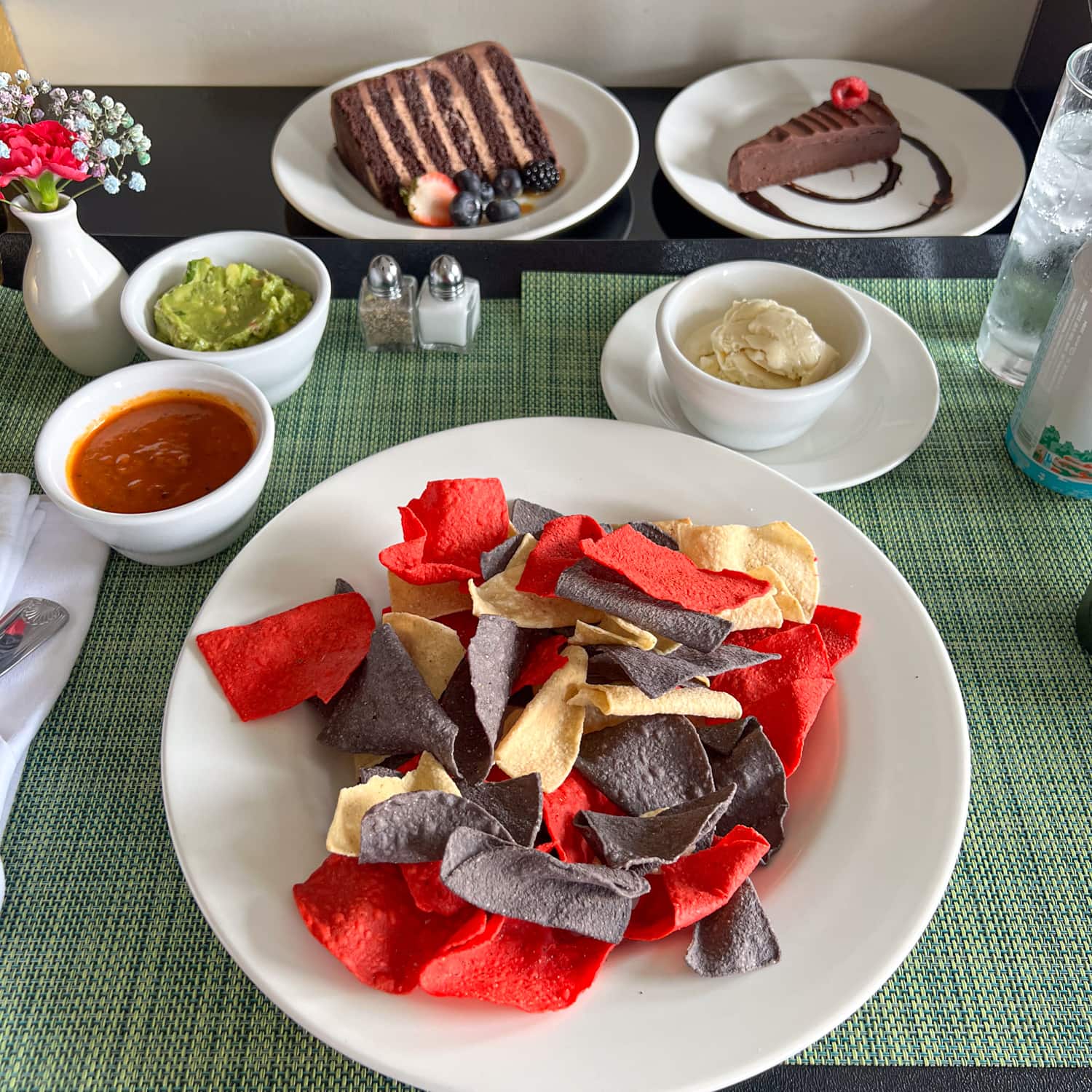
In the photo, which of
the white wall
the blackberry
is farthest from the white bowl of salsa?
the white wall

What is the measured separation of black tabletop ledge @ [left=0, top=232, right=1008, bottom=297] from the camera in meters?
1.44

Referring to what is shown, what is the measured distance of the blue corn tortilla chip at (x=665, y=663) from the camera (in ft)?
2.71

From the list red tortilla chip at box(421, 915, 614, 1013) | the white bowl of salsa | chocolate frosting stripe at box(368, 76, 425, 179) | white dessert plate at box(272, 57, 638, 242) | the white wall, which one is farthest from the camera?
the white wall

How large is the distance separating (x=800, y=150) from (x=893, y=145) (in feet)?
0.69

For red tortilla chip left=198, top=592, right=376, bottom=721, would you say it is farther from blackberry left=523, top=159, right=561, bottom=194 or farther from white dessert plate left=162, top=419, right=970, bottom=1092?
blackberry left=523, top=159, right=561, bottom=194

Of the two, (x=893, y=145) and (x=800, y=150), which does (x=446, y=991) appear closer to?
(x=800, y=150)

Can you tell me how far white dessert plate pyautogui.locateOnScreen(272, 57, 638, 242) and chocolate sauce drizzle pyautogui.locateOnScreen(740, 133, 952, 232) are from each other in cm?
26

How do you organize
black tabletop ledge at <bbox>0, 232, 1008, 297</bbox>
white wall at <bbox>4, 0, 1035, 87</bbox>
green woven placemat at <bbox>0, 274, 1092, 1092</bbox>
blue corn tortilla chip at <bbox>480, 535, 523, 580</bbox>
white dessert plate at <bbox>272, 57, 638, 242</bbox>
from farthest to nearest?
white wall at <bbox>4, 0, 1035, 87</bbox> → white dessert plate at <bbox>272, 57, 638, 242</bbox> → black tabletop ledge at <bbox>0, 232, 1008, 297</bbox> → blue corn tortilla chip at <bbox>480, 535, 523, 580</bbox> → green woven placemat at <bbox>0, 274, 1092, 1092</bbox>

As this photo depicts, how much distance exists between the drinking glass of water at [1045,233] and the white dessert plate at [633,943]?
477mm

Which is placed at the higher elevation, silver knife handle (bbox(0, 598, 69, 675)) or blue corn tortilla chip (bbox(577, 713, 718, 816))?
blue corn tortilla chip (bbox(577, 713, 718, 816))

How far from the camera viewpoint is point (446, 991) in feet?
2.34

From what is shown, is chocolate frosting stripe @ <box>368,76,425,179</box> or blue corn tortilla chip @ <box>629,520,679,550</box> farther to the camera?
chocolate frosting stripe @ <box>368,76,425,179</box>

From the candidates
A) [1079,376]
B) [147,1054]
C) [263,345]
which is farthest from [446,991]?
[1079,376]

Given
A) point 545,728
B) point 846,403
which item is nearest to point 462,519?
point 545,728
